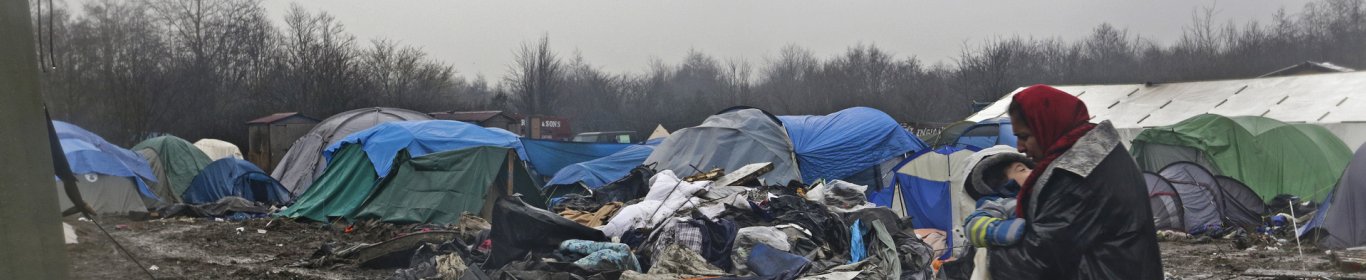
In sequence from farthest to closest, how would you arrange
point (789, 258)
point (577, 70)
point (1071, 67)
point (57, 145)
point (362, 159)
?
point (577, 70) → point (1071, 67) → point (362, 159) → point (789, 258) → point (57, 145)

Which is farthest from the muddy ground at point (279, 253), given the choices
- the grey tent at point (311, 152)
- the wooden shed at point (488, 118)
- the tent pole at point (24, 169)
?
the wooden shed at point (488, 118)

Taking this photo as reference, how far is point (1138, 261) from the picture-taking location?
9.52 feet

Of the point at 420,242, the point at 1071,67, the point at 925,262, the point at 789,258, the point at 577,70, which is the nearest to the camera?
the point at 789,258

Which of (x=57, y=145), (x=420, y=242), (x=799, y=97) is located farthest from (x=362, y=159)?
(x=799, y=97)

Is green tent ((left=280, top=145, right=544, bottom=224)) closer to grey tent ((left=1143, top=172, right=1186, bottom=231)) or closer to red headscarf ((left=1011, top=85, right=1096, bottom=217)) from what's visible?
grey tent ((left=1143, top=172, right=1186, bottom=231))

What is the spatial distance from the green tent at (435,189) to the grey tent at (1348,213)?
9299 millimetres

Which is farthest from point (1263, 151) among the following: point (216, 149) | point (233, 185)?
point (216, 149)

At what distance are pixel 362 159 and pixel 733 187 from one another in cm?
704

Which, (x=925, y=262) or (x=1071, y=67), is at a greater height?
(x=1071, y=67)

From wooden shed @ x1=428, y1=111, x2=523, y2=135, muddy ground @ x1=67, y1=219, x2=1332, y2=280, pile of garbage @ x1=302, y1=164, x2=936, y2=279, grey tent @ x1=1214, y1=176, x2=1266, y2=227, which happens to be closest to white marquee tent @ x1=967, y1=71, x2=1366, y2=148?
grey tent @ x1=1214, y1=176, x2=1266, y2=227

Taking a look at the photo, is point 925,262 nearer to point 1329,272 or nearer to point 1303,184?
point 1329,272

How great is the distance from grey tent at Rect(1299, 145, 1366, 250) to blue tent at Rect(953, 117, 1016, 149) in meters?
6.53

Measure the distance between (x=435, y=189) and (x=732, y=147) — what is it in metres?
3.91

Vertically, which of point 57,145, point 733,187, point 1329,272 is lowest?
point 1329,272
